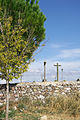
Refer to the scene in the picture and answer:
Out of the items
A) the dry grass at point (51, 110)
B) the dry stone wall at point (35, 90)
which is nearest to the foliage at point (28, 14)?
the dry stone wall at point (35, 90)

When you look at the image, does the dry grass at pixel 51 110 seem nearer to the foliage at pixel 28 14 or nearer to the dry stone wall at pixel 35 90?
the dry stone wall at pixel 35 90

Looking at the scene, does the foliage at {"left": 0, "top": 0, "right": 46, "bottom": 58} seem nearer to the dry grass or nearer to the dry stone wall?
the dry stone wall

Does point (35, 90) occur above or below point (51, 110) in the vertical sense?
above

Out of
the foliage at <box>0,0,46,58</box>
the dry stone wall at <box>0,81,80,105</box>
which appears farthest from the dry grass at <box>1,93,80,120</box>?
the foliage at <box>0,0,46,58</box>

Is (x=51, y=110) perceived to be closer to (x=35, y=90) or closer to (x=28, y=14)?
(x=35, y=90)

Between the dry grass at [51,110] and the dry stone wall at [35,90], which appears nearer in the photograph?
the dry grass at [51,110]

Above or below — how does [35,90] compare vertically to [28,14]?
below

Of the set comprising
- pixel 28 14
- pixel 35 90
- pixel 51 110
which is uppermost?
pixel 28 14

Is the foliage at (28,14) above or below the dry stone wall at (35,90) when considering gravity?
above

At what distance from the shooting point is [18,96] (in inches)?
575

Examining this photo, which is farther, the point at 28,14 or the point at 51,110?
the point at 28,14

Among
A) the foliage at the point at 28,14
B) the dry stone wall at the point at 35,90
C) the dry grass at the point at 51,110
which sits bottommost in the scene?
the dry grass at the point at 51,110

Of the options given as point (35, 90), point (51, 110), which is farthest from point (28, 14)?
point (51, 110)

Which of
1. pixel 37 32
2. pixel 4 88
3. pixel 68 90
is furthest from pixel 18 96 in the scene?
pixel 37 32
